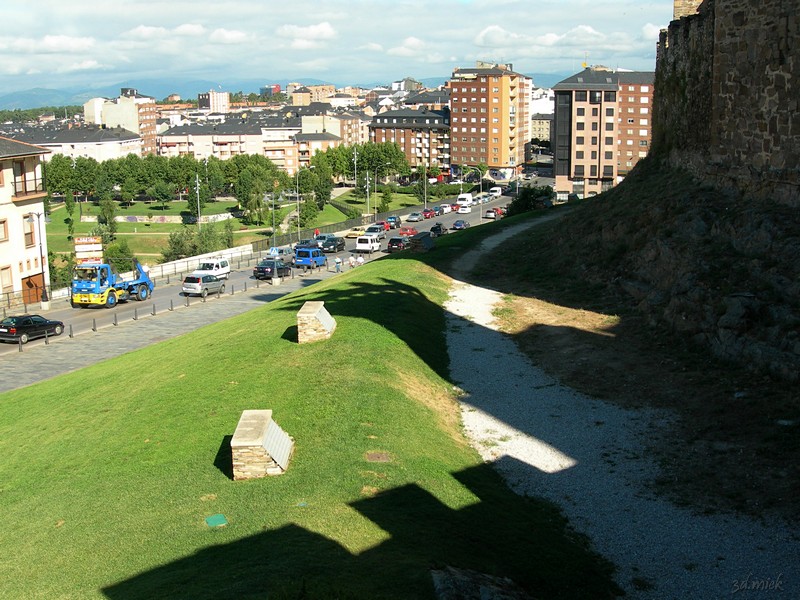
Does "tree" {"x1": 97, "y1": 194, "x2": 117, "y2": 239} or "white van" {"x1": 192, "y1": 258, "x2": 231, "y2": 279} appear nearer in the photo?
"white van" {"x1": 192, "y1": 258, "x2": 231, "y2": 279}

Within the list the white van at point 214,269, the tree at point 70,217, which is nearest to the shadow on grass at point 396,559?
the white van at point 214,269

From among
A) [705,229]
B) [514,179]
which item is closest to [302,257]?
[705,229]

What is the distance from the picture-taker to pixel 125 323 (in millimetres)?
46406

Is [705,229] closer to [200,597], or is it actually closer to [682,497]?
[682,497]

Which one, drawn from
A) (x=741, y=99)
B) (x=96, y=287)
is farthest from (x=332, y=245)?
(x=741, y=99)

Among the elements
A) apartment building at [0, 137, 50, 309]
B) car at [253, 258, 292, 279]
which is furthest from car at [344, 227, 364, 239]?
apartment building at [0, 137, 50, 309]

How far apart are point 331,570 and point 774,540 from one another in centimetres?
732

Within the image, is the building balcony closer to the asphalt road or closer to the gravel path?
the asphalt road

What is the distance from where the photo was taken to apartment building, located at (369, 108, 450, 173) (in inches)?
6845

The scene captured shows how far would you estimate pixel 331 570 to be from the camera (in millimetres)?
11922

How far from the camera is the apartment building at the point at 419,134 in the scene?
17388cm

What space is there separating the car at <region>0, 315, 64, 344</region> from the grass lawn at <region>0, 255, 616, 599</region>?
1507 centimetres

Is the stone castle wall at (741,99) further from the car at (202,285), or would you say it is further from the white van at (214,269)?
the white van at (214,269)

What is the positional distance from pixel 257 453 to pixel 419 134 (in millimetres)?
164087
